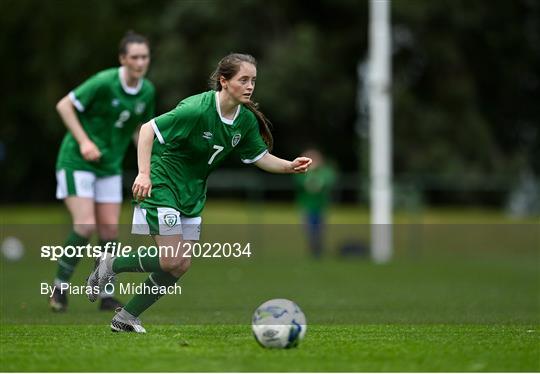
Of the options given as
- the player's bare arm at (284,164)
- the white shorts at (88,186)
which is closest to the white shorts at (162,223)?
the player's bare arm at (284,164)

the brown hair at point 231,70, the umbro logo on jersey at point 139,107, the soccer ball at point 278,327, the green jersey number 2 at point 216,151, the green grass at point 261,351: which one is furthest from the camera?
the umbro logo on jersey at point 139,107

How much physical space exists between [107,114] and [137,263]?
10.1 ft

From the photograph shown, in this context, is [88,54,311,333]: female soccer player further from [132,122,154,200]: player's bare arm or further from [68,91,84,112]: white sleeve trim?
[68,91,84,112]: white sleeve trim

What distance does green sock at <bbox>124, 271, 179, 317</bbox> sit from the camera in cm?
756

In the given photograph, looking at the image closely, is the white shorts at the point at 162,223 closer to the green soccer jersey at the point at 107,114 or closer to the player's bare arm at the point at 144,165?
the player's bare arm at the point at 144,165

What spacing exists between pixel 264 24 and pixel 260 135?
2744 centimetres

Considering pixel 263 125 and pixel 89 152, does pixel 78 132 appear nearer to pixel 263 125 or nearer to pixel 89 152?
pixel 89 152

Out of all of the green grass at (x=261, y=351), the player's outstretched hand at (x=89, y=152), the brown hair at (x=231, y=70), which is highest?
the brown hair at (x=231, y=70)

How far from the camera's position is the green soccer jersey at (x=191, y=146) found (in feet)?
24.7

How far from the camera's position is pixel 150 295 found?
756cm

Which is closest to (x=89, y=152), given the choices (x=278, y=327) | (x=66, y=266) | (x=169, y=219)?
(x=66, y=266)

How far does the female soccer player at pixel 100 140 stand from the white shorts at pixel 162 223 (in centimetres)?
245

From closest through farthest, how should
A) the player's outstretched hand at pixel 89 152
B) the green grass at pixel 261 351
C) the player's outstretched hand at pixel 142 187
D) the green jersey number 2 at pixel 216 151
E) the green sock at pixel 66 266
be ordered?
the green grass at pixel 261 351
the player's outstretched hand at pixel 142 187
the green jersey number 2 at pixel 216 151
the player's outstretched hand at pixel 89 152
the green sock at pixel 66 266

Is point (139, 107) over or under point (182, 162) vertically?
over
